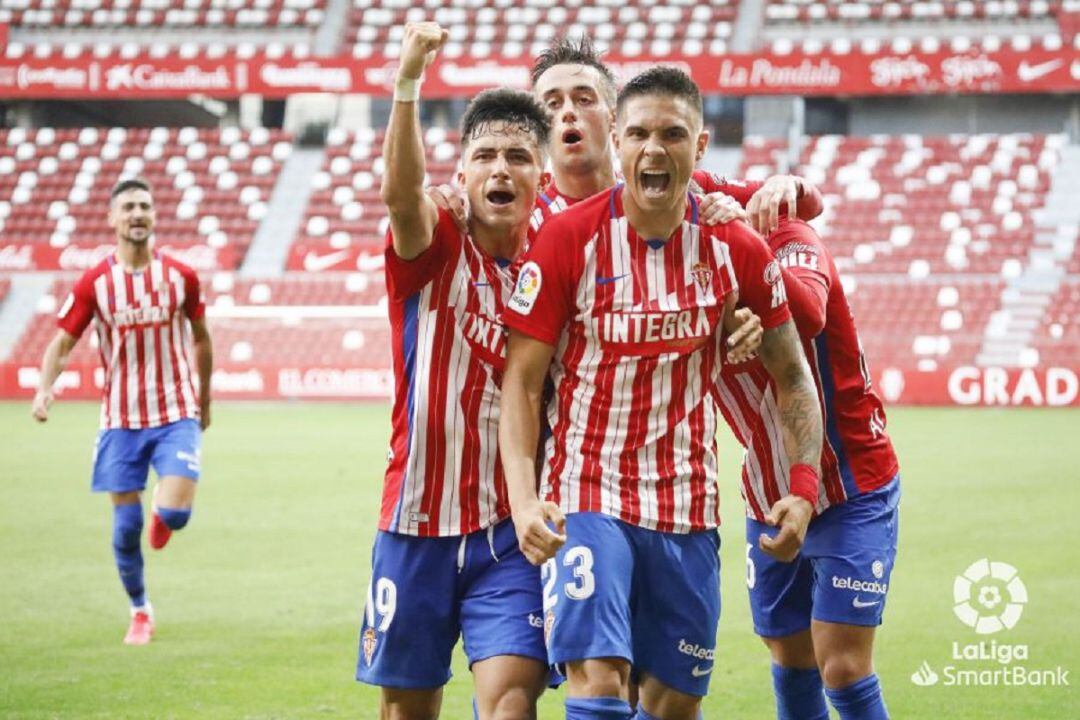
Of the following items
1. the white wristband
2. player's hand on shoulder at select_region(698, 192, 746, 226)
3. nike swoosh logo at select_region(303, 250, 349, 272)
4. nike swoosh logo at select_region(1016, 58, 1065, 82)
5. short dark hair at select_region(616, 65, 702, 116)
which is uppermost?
nike swoosh logo at select_region(1016, 58, 1065, 82)

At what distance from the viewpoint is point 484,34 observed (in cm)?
3469

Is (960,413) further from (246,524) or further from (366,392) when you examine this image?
(246,524)

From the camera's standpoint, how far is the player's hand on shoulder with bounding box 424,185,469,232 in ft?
15.4

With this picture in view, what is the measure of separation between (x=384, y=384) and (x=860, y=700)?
70.7ft

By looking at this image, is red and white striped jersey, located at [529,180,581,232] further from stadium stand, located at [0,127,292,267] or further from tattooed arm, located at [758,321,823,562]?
stadium stand, located at [0,127,292,267]

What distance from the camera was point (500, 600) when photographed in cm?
464

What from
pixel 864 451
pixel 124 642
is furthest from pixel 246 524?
pixel 864 451

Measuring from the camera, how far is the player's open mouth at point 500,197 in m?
4.67

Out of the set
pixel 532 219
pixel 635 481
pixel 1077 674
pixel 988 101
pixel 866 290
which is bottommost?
pixel 1077 674

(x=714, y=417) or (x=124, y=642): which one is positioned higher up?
(x=714, y=417)

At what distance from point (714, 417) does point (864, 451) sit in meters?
0.82

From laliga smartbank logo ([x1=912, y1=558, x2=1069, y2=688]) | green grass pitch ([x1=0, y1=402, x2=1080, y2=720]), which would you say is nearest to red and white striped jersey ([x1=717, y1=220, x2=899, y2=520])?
green grass pitch ([x1=0, y1=402, x2=1080, y2=720])

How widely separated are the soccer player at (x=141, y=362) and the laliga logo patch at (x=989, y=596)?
14.3 feet

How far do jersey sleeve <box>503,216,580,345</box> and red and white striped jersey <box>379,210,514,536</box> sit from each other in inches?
8.3
